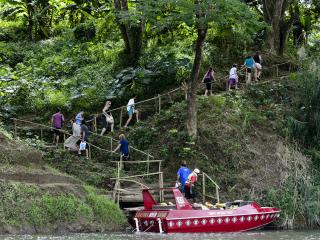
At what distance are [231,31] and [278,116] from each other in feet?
25.3

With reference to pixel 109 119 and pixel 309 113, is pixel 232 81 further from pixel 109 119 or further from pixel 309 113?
pixel 109 119

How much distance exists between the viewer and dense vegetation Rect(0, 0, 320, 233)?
959 inches

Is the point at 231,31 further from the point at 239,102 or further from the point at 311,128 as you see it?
the point at 311,128

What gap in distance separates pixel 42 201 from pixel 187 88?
1105 cm

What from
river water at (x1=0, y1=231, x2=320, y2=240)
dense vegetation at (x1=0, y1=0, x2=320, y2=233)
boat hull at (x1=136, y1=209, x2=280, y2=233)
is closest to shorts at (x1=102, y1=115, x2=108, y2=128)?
dense vegetation at (x1=0, y1=0, x2=320, y2=233)

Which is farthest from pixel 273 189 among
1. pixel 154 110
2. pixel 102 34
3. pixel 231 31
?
pixel 102 34

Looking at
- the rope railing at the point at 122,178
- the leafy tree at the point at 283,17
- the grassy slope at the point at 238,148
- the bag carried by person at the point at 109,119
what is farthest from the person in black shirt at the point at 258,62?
the rope railing at the point at 122,178

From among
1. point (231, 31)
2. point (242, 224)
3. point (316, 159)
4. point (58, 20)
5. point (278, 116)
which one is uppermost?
point (58, 20)

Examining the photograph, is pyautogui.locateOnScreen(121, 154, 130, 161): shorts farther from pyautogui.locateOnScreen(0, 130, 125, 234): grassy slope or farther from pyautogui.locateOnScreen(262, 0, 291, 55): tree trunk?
pyautogui.locateOnScreen(262, 0, 291, 55): tree trunk

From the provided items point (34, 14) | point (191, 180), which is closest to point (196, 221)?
point (191, 180)

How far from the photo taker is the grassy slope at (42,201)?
19594 mm

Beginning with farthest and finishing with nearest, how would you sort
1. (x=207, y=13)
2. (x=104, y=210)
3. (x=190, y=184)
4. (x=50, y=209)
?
(x=207, y=13)
(x=190, y=184)
(x=104, y=210)
(x=50, y=209)

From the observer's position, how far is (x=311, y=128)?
27.6m

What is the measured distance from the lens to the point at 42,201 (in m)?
20.3
